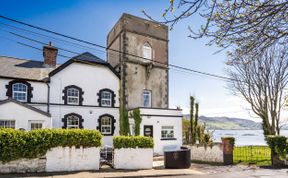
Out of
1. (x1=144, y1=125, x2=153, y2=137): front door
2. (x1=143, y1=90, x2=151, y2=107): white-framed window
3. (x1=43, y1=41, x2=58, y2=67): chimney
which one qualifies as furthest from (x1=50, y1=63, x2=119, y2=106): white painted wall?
(x1=144, y1=125, x2=153, y2=137): front door

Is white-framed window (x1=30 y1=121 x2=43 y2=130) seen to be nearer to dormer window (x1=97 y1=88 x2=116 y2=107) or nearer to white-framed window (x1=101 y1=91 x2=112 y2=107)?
dormer window (x1=97 y1=88 x2=116 y2=107)

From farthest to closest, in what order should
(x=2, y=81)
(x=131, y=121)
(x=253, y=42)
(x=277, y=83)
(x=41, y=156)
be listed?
(x=131, y=121) < (x=277, y=83) < (x=2, y=81) < (x=41, y=156) < (x=253, y=42)

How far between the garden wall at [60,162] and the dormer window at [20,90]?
8556 millimetres

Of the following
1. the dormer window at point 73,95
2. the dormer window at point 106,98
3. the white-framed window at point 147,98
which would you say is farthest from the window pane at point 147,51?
the dormer window at point 73,95

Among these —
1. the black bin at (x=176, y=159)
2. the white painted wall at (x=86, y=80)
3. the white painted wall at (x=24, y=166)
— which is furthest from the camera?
the white painted wall at (x=86, y=80)

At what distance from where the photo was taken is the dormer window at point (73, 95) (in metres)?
22.4

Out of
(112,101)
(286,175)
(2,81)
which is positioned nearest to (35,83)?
(2,81)

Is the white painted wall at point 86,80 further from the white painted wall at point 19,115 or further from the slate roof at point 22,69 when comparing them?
the white painted wall at point 19,115

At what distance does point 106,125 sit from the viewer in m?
23.8

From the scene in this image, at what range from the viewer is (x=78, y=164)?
14.4 meters

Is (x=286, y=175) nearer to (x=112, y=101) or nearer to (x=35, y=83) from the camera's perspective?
(x=112, y=101)

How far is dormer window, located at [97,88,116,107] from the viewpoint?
2401cm

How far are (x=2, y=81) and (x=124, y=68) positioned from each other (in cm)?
1047

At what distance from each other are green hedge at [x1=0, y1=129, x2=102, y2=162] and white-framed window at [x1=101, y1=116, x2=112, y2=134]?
8543 millimetres
